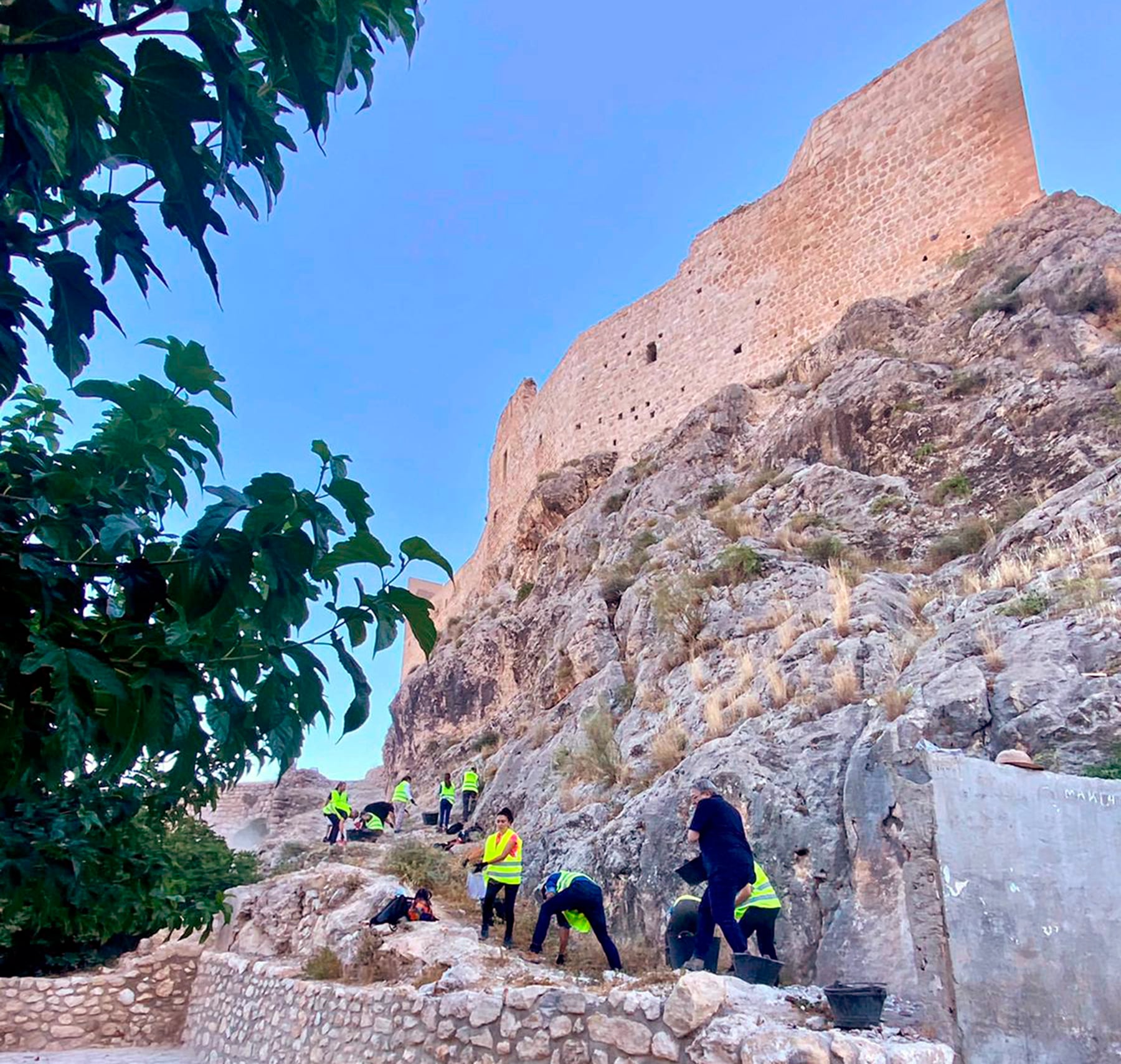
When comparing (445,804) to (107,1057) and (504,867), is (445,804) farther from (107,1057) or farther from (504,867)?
(504,867)

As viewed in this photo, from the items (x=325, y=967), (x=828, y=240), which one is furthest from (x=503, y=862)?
(x=828, y=240)

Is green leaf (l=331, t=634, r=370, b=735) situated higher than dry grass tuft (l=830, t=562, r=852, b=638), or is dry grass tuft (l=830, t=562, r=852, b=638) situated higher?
dry grass tuft (l=830, t=562, r=852, b=638)

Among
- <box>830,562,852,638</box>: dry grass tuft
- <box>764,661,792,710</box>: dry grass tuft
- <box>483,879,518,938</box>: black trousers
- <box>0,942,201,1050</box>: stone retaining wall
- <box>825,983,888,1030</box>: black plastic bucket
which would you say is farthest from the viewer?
<box>0,942,201,1050</box>: stone retaining wall

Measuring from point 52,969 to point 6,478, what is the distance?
39.9ft

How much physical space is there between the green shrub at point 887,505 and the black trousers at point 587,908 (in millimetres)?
8080

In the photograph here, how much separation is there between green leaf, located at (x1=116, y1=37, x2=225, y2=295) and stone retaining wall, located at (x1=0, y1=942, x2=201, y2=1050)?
38.0 ft

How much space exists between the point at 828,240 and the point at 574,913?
17.5 metres

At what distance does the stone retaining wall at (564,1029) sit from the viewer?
388 centimetres

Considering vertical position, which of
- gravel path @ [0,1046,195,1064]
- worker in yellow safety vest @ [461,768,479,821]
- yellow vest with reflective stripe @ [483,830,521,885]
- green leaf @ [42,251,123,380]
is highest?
worker in yellow safety vest @ [461,768,479,821]

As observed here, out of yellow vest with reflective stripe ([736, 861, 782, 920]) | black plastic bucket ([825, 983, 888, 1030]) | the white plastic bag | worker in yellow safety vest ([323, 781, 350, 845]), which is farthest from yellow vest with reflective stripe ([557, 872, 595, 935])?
worker in yellow safety vest ([323, 781, 350, 845])

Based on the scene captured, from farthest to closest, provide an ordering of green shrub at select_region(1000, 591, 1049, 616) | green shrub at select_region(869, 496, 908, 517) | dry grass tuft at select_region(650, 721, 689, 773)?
green shrub at select_region(869, 496, 908, 517) → dry grass tuft at select_region(650, 721, 689, 773) → green shrub at select_region(1000, 591, 1049, 616)

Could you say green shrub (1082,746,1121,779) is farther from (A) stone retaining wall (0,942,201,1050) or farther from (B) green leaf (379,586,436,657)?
(A) stone retaining wall (0,942,201,1050)

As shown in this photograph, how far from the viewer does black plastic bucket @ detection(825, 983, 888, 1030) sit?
4027mm

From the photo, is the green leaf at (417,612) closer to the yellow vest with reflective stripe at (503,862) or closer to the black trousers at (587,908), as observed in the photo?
the black trousers at (587,908)
